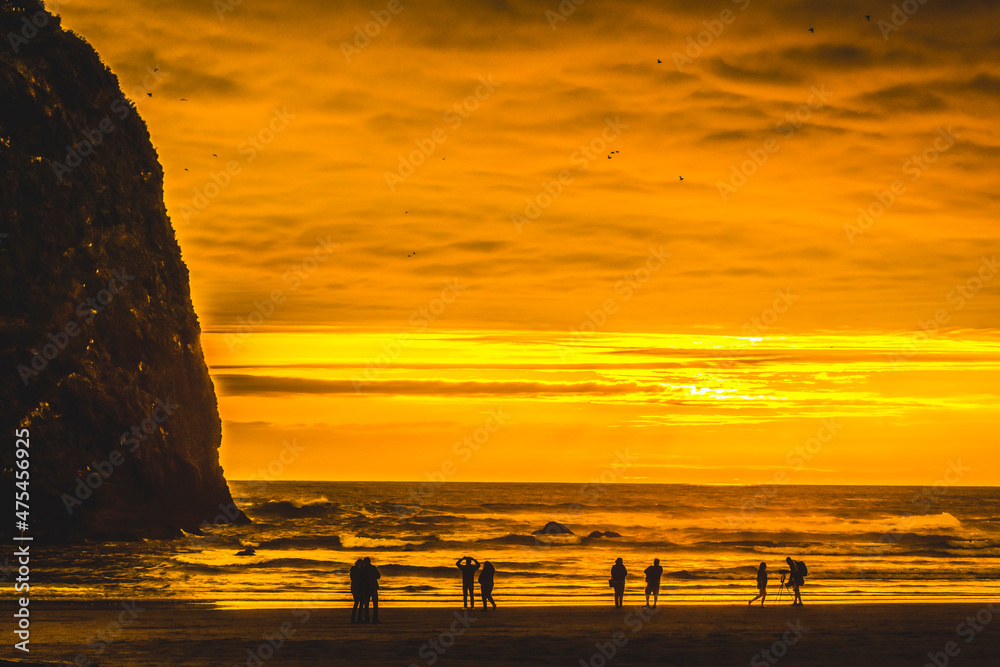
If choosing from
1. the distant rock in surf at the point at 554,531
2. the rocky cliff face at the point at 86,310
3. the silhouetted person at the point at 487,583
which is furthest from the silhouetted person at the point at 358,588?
the distant rock in surf at the point at 554,531

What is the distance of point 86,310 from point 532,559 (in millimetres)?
26599

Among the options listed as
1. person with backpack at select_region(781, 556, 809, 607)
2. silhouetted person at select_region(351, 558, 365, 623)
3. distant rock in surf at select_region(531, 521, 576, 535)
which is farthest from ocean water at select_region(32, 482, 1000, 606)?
silhouetted person at select_region(351, 558, 365, 623)

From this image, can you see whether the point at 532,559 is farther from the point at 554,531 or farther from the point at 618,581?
the point at 618,581

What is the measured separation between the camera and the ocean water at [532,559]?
30.5 meters

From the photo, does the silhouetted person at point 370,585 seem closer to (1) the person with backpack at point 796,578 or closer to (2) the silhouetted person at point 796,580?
(1) the person with backpack at point 796,578

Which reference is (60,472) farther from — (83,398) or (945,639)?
(945,639)

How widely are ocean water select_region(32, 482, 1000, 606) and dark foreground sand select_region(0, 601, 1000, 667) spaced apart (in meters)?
4.03

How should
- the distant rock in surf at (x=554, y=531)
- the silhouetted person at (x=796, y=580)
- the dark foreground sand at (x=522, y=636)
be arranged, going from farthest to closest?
the distant rock in surf at (x=554, y=531)
the silhouetted person at (x=796, y=580)
the dark foreground sand at (x=522, y=636)

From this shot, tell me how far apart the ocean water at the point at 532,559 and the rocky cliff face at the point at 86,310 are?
10.8 ft

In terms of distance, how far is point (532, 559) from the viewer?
150 ft

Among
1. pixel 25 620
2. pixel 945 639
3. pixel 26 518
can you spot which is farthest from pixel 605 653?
pixel 26 518

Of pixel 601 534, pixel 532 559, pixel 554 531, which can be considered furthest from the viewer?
pixel 554 531

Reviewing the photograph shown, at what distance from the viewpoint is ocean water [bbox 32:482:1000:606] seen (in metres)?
30.5

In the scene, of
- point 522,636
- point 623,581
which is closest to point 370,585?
point 522,636
